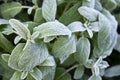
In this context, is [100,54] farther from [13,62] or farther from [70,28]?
[13,62]

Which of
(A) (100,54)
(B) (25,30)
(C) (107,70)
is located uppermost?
(B) (25,30)

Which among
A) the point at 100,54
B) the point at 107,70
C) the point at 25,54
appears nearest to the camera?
the point at 25,54

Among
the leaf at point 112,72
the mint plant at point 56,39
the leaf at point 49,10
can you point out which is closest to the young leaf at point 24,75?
the mint plant at point 56,39

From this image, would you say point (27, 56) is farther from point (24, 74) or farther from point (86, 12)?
point (86, 12)

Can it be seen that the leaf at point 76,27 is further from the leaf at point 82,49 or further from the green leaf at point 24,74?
the green leaf at point 24,74

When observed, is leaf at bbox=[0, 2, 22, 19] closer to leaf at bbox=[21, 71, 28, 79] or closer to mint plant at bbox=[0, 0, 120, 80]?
mint plant at bbox=[0, 0, 120, 80]

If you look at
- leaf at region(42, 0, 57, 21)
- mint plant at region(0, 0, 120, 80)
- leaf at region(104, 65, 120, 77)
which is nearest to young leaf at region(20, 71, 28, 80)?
mint plant at region(0, 0, 120, 80)

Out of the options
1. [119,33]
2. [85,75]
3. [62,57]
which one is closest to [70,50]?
[62,57]
